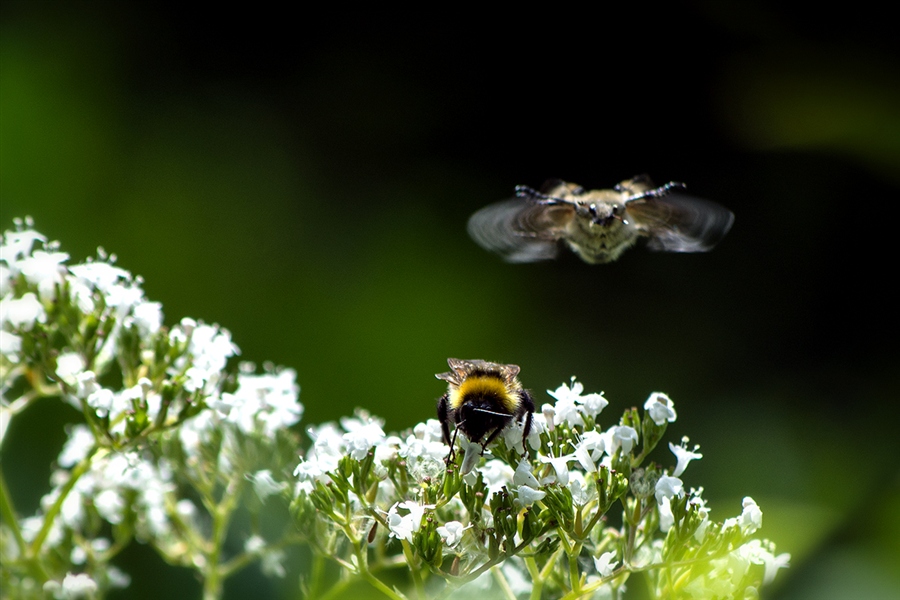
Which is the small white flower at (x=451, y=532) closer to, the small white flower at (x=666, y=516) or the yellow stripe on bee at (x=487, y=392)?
the yellow stripe on bee at (x=487, y=392)

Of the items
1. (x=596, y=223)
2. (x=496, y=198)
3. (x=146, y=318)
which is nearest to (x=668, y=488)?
(x=596, y=223)

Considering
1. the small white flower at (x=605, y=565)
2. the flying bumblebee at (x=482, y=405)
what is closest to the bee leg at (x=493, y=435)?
the flying bumblebee at (x=482, y=405)

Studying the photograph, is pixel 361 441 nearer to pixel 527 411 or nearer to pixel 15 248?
pixel 527 411

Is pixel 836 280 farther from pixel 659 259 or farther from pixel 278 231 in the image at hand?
pixel 278 231

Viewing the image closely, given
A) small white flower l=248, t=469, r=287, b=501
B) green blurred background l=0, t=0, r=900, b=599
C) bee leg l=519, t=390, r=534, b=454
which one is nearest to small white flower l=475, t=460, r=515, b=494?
bee leg l=519, t=390, r=534, b=454

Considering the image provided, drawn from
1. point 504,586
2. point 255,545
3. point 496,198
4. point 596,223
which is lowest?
point 504,586

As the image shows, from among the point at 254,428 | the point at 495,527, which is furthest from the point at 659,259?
the point at 495,527
